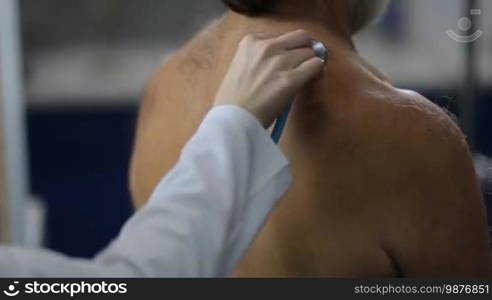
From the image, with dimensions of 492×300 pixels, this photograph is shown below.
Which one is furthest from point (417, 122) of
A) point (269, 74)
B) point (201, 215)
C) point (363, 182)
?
point (201, 215)

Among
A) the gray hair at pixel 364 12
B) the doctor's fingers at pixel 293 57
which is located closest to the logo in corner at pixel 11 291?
the doctor's fingers at pixel 293 57

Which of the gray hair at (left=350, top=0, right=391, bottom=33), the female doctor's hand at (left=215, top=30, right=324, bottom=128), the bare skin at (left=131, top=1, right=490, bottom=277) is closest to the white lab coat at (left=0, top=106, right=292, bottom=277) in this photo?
the female doctor's hand at (left=215, top=30, right=324, bottom=128)

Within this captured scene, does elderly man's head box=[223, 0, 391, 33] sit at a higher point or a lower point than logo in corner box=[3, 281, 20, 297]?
higher

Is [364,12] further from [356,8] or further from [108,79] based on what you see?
[108,79]

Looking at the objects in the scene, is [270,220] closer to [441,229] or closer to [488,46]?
[441,229]

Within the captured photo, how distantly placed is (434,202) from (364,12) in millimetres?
245

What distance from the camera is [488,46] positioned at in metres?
1.05

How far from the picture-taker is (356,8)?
107 centimetres

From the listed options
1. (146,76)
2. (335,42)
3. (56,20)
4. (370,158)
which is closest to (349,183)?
(370,158)

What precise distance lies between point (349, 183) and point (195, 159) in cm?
25

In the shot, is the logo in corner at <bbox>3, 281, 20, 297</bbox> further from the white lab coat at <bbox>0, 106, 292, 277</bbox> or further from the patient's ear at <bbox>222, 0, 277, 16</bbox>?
the patient's ear at <bbox>222, 0, 277, 16</bbox>

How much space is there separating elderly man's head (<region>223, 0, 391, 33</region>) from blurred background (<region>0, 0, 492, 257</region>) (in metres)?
0.01

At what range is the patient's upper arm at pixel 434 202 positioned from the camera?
1006mm

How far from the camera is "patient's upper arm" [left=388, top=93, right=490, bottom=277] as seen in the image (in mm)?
1006
